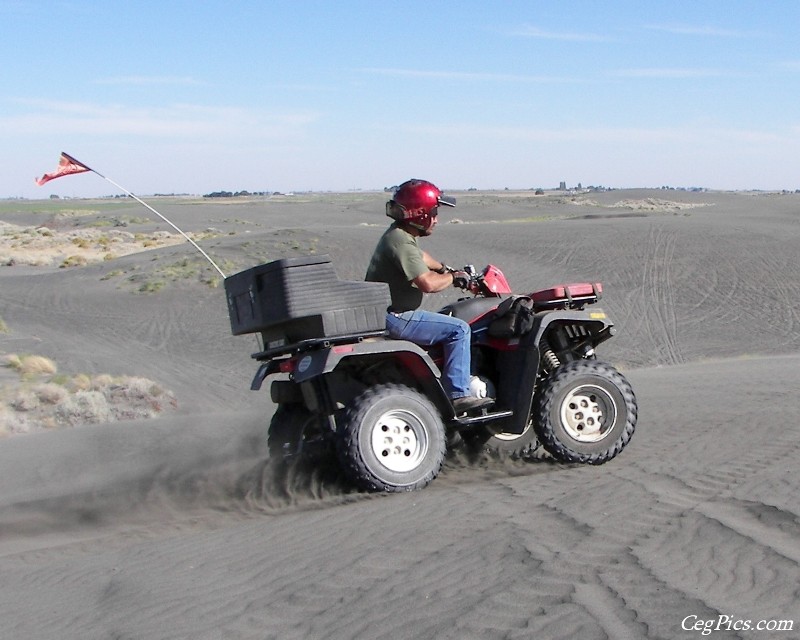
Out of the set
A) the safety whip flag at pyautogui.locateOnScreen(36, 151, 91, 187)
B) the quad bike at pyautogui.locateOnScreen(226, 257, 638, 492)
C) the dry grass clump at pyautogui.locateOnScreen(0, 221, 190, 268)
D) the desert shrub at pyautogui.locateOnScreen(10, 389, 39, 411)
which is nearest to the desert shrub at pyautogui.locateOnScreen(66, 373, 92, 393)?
the desert shrub at pyautogui.locateOnScreen(10, 389, 39, 411)

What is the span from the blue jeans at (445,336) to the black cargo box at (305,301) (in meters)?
0.17

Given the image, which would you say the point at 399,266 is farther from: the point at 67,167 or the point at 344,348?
the point at 67,167

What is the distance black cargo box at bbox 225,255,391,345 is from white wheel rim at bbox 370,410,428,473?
62 cm

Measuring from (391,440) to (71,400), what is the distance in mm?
8763

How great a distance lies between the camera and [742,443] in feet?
25.6

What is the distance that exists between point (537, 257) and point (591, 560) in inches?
1246

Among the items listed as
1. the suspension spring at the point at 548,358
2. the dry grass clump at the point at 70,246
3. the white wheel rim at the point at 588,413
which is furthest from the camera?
the dry grass clump at the point at 70,246

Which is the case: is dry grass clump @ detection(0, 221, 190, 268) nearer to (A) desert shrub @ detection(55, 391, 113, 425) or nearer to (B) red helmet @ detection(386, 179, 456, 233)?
(A) desert shrub @ detection(55, 391, 113, 425)

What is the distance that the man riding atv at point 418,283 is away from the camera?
6.96m

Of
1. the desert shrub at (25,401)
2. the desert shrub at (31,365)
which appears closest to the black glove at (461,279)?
the desert shrub at (25,401)

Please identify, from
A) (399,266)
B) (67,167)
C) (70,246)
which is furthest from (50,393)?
(70,246)

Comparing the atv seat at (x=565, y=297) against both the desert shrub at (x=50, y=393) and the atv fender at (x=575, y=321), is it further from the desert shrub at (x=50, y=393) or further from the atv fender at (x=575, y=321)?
the desert shrub at (x=50, y=393)

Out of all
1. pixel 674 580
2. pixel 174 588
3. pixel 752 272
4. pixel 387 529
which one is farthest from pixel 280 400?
pixel 752 272

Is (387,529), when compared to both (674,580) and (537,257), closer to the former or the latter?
(674,580)
